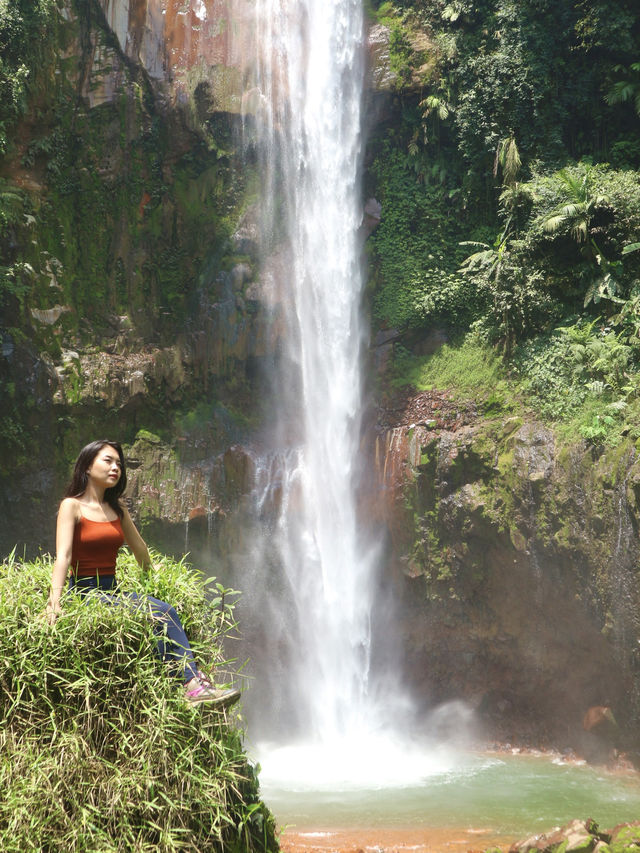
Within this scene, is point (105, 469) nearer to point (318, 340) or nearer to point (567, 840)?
point (567, 840)

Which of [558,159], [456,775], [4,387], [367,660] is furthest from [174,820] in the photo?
[558,159]

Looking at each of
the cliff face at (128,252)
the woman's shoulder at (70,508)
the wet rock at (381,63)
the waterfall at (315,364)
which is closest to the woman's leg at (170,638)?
the woman's shoulder at (70,508)

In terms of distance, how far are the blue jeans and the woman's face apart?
0.47 m

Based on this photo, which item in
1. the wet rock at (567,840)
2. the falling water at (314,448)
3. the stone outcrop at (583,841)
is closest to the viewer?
the stone outcrop at (583,841)

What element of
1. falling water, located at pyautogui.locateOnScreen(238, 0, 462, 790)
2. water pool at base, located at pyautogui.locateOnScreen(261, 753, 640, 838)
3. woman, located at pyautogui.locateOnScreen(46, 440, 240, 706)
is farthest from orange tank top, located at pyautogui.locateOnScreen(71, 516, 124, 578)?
falling water, located at pyautogui.locateOnScreen(238, 0, 462, 790)

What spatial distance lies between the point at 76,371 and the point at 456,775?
898cm

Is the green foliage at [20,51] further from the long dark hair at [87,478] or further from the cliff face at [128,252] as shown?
the long dark hair at [87,478]

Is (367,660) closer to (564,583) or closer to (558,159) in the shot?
(564,583)

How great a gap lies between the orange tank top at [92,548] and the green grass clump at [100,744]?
179 millimetres

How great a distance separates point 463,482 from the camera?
12000 millimetres

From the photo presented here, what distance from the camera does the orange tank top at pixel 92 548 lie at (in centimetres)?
357

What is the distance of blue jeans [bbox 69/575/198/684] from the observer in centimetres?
346

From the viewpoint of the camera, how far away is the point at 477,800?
8.77 metres

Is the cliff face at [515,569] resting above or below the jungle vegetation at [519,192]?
below
